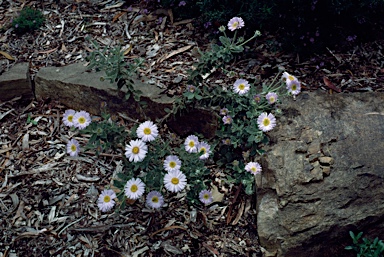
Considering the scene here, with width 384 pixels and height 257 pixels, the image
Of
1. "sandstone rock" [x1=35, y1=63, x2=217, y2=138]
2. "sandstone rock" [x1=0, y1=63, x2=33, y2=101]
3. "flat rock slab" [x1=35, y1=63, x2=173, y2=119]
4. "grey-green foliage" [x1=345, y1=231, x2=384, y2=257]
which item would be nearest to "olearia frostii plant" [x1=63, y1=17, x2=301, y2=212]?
"sandstone rock" [x1=35, y1=63, x2=217, y2=138]

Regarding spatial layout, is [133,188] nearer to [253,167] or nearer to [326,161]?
[253,167]

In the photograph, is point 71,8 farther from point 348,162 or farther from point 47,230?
point 348,162

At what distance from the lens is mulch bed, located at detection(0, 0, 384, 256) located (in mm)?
3020

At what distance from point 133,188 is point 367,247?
147 cm

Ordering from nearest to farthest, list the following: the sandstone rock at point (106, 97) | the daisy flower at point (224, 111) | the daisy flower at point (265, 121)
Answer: the daisy flower at point (265, 121)
the daisy flower at point (224, 111)
the sandstone rock at point (106, 97)

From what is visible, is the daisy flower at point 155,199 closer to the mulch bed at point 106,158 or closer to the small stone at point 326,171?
the mulch bed at point 106,158

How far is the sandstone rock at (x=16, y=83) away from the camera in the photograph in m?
3.74

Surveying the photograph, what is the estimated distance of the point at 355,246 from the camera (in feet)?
9.45

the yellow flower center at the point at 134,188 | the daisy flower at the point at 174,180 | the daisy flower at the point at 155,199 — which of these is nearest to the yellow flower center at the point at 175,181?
the daisy flower at the point at 174,180

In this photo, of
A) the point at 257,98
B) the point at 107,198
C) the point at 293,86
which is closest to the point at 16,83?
the point at 107,198

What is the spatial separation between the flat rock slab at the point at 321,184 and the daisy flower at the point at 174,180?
0.58 metres

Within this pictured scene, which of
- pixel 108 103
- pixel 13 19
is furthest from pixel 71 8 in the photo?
pixel 108 103

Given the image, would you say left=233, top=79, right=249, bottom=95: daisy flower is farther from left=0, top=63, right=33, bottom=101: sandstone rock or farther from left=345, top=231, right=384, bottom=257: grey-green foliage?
left=0, top=63, right=33, bottom=101: sandstone rock

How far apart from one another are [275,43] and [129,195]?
6.24ft
